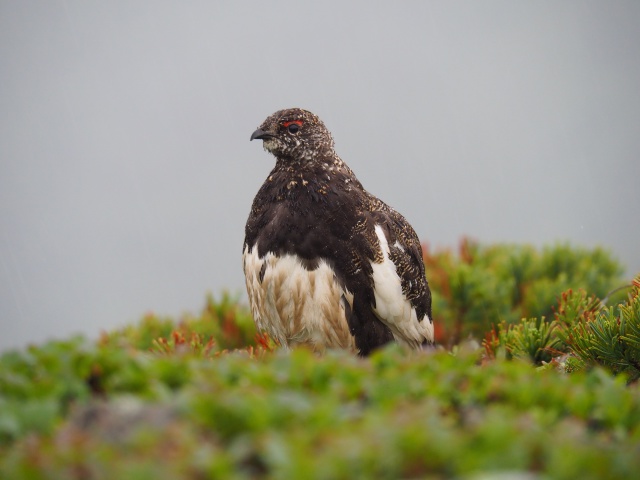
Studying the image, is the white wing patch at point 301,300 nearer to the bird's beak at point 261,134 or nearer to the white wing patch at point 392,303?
the white wing patch at point 392,303

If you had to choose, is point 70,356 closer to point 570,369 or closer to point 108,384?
point 108,384

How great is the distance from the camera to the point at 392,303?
5387 millimetres

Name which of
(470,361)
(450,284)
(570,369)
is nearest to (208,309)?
(450,284)

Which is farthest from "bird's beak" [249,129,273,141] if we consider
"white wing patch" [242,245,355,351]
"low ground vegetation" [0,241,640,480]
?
"low ground vegetation" [0,241,640,480]

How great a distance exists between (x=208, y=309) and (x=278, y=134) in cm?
232

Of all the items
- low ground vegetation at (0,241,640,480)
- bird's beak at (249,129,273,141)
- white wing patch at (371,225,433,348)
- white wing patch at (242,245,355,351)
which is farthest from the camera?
bird's beak at (249,129,273,141)

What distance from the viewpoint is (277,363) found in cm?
263

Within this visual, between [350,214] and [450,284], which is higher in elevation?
[350,214]

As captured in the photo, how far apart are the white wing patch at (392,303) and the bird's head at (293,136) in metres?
0.75

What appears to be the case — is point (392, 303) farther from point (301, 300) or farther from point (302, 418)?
point (302, 418)

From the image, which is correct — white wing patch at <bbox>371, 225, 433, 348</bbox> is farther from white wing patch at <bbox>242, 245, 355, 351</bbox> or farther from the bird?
white wing patch at <bbox>242, 245, 355, 351</bbox>

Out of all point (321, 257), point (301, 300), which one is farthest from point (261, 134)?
point (301, 300)

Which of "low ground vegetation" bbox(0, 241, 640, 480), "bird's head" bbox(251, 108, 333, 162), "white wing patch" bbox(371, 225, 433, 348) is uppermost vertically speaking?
"bird's head" bbox(251, 108, 333, 162)

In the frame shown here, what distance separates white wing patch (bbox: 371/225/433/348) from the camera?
17.5ft
